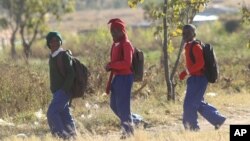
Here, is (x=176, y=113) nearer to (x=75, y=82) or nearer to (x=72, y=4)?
(x=75, y=82)

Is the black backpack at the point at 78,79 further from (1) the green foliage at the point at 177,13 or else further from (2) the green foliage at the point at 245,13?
(2) the green foliage at the point at 245,13

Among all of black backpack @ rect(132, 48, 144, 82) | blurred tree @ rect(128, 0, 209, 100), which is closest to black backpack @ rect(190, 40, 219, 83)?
black backpack @ rect(132, 48, 144, 82)

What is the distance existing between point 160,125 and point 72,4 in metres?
21.7

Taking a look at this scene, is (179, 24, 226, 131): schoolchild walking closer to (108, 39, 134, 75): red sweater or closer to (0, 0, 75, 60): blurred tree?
(108, 39, 134, 75): red sweater

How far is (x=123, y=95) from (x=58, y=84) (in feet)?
2.99

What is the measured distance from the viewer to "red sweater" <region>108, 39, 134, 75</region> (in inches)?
340

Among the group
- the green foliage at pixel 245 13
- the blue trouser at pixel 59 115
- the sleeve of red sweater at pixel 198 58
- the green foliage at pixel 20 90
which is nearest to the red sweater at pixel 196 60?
the sleeve of red sweater at pixel 198 58

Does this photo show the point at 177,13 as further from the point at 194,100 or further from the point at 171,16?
the point at 194,100

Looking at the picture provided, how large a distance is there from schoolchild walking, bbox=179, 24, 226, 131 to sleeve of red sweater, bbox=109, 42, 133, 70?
3.07ft

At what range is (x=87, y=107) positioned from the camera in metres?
12.5

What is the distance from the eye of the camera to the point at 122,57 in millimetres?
8711

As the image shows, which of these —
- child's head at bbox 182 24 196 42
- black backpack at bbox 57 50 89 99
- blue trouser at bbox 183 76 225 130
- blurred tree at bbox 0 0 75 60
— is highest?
child's head at bbox 182 24 196 42

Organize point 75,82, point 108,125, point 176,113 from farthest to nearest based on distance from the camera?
1. point 176,113
2. point 108,125
3. point 75,82

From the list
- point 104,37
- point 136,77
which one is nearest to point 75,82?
point 136,77
